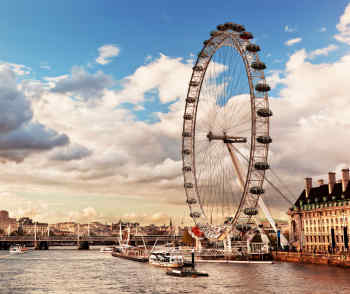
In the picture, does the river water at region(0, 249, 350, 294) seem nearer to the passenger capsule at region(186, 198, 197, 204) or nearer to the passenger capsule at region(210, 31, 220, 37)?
the passenger capsule at region(186, 198, 197, 204)

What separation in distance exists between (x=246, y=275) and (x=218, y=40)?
1124 inches

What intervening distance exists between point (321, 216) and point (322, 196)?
3.46 meters

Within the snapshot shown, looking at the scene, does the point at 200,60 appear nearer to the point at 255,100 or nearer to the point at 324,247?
the point at 255,100

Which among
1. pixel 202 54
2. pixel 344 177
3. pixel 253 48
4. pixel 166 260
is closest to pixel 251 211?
pixel 253 48

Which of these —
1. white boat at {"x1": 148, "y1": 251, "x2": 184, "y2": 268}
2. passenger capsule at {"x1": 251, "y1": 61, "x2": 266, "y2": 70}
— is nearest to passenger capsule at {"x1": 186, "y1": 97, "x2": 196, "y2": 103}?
passenger capsule at {"x1": 251, "y1": 61, "x2": 266, "y2": 70}

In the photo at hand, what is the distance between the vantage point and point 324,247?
80.0 meters

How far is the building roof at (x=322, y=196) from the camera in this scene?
76181 mm

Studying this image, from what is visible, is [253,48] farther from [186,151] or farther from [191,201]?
[191,201]

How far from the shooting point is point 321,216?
268ft

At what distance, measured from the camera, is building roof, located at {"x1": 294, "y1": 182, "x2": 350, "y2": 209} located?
76.2 metres

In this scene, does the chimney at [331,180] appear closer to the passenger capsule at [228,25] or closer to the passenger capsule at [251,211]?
the passenger capsule at [251,211]

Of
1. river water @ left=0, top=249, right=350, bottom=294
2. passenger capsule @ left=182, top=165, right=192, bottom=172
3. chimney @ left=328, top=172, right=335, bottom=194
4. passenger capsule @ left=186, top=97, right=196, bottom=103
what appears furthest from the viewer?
chimney @ left=328, top=172, right=335, bottom=194

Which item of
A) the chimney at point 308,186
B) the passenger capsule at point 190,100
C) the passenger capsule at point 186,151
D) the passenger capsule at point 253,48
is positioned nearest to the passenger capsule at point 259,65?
the passenger capsule at point 253,48

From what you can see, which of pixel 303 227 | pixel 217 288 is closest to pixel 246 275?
pixel 217 288
